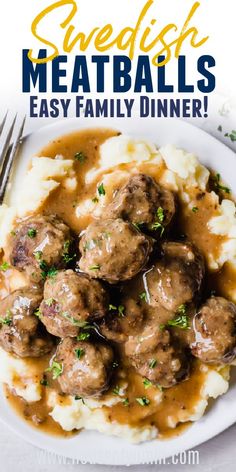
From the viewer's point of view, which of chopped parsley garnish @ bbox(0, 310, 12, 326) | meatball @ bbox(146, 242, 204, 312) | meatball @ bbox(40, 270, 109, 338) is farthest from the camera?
chopped parsley garnish @ bbox(0, 310, 12, 326)

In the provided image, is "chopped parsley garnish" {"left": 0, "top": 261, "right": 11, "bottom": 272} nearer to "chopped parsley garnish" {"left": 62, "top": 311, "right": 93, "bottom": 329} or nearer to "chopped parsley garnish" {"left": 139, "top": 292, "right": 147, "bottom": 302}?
"chopped parsley garnish" {"left": 62, "top": 311, "right": 93, "bottom": 329}

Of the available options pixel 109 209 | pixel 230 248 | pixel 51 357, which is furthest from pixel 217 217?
pixel 51 357

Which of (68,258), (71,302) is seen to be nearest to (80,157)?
(68,258)

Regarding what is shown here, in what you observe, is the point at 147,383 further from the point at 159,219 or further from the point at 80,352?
the point at 159,219

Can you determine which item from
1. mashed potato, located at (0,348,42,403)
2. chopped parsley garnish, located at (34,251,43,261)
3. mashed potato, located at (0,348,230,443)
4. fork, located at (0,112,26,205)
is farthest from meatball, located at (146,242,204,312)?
fork, located at (0,112,26,205)

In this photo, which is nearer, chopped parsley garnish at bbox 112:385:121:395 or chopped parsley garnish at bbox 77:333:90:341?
chopped parsley garnish at bbox 77:333:90:341

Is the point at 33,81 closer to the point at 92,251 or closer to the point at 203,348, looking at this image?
the point at 92,251

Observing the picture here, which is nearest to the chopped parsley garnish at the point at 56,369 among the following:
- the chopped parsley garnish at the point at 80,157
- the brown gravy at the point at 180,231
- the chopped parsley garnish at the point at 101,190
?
the brown gravy at the point at 180,231
